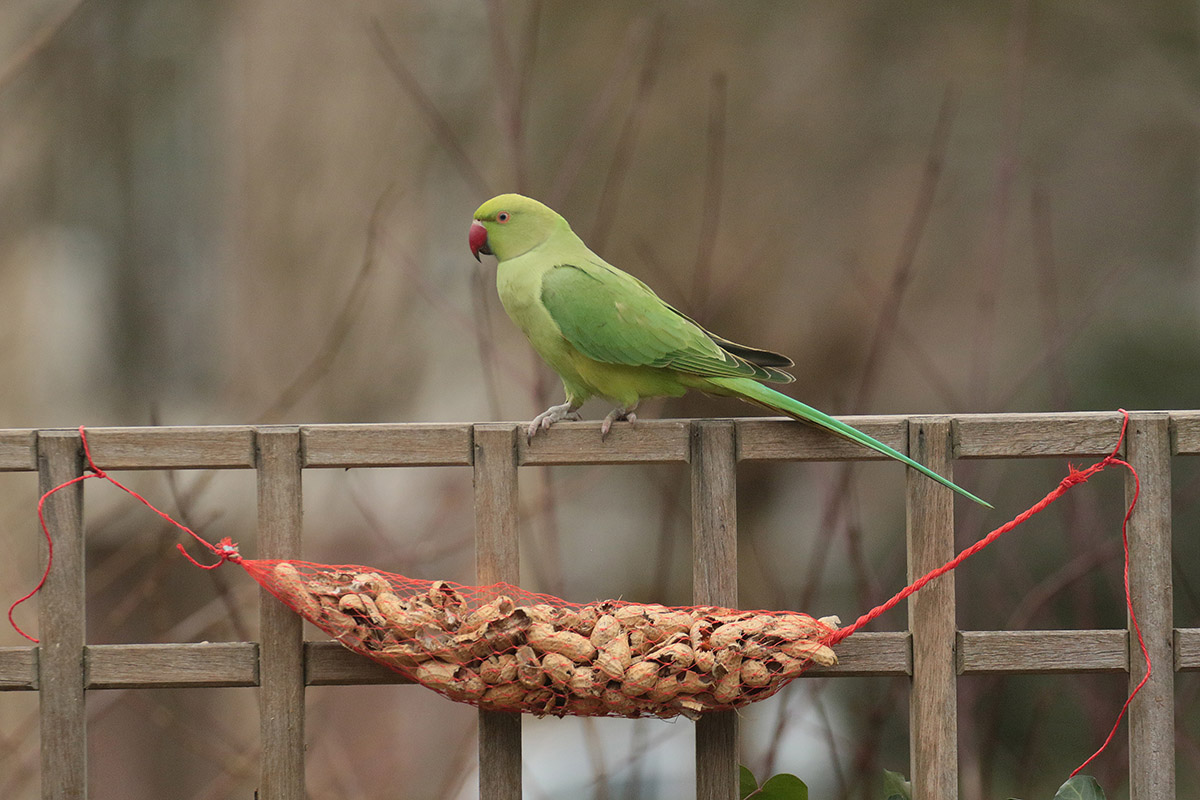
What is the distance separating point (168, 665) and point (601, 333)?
2.89 ft

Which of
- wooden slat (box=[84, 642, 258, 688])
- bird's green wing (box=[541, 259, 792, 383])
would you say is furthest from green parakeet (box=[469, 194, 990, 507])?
wooden slat (box=[84, 642, 258, 688])

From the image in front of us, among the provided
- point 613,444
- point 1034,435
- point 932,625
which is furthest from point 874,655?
point 613,444

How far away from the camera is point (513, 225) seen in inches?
70.7

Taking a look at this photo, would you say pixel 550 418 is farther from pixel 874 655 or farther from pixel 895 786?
pixel 895 786

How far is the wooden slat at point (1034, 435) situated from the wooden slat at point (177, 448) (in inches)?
46.3

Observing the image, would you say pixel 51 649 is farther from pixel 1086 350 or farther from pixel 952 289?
pixel 1086 350

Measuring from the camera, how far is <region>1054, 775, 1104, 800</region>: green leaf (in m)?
1.74

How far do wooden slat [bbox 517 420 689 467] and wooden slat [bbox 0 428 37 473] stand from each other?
2.65 ft

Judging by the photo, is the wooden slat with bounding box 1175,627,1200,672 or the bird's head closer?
the wooden slat with bounding box 1175,627,1200,672

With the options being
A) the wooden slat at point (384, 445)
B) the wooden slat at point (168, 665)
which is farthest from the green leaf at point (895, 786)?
the wooden slat at point (168, 665)

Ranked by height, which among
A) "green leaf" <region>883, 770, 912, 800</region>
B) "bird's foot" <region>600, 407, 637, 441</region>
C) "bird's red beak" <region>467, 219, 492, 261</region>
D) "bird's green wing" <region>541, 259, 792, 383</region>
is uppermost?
"bird's red beak" <region>467, 219, 492, 261</region>

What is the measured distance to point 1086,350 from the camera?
273cm

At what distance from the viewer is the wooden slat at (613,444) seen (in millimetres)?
1656

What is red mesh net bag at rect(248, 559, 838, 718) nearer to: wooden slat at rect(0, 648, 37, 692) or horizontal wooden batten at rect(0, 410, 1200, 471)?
horizontal wooden batten at rect(0, 410, 1200, 471)
